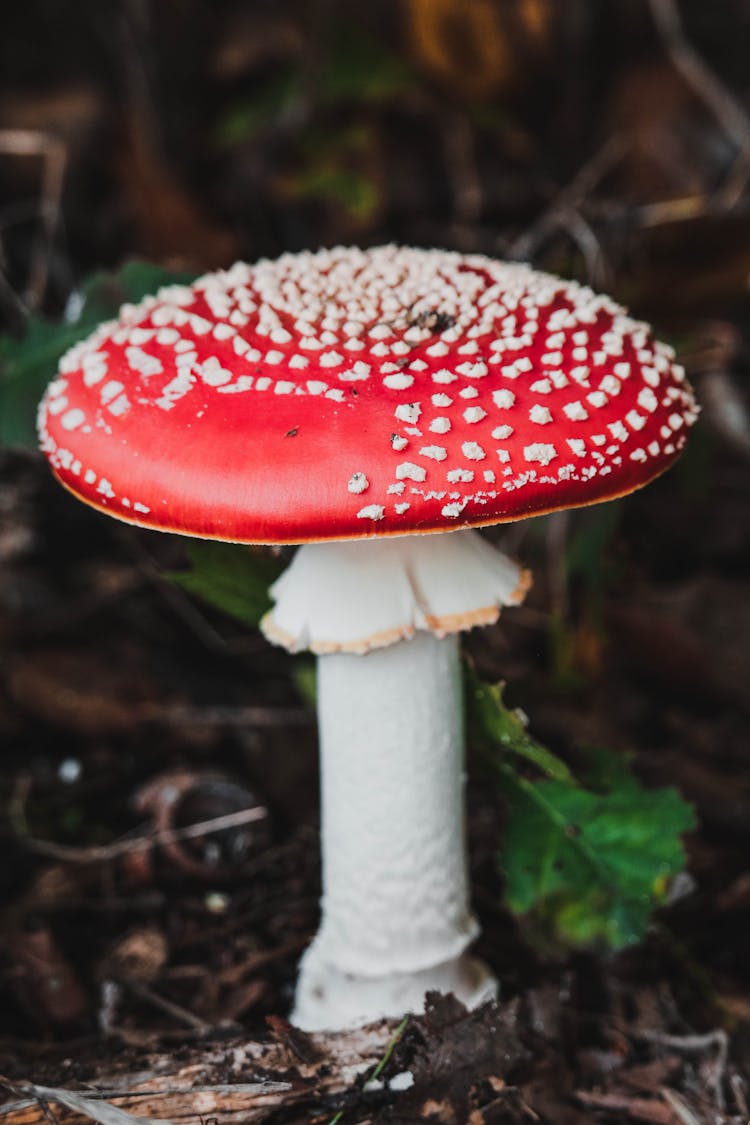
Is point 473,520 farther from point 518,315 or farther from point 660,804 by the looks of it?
point 660,804

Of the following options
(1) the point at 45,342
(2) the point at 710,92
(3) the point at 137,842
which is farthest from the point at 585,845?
(2) the point at 710,92

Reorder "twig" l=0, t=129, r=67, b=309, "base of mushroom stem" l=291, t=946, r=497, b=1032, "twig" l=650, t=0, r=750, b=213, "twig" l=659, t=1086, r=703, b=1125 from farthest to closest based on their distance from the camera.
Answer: "twig" l=650, t=0, r=750, b=213
"twig" l=0, t=129, r=67, b=309
"base of mushroom stem" l=291, t=946, r=497, b=1032
"twig" l=659, t=1086, r=703, b=1125

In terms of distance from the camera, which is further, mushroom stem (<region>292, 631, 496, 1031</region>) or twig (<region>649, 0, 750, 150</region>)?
twig (<region>649, 0, 750, 150</region>)

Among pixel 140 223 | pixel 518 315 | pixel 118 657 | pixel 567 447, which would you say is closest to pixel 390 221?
pixel 140 223

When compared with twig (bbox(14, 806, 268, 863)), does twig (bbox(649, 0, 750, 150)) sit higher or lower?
higher

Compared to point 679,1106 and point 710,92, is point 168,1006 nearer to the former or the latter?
point 679,1106

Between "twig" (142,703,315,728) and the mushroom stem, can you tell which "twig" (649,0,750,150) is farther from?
the mushroom stem

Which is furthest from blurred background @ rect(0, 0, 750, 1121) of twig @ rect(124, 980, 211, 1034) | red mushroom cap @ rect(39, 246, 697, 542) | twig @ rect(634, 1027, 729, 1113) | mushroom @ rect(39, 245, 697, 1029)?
red mushroom cap @ rect(39, 246, 697, 542)
